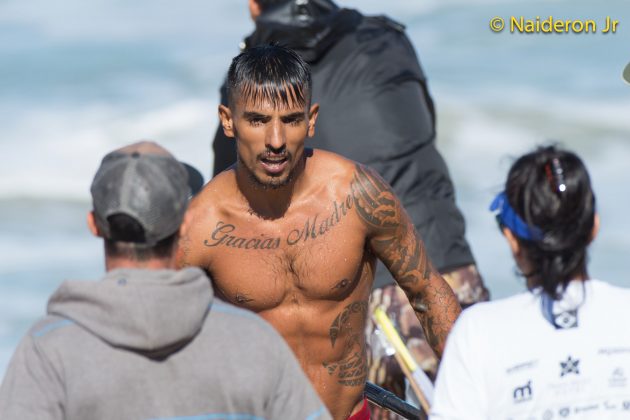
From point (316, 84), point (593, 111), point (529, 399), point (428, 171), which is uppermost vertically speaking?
point (529, 399)

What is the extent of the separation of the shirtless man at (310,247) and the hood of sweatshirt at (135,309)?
5.12ft

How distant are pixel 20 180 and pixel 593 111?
19.4 ft

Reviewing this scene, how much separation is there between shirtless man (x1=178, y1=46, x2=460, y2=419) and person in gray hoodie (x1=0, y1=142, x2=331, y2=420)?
148 cm

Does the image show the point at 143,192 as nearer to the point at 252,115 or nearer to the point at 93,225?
the point at 93,225

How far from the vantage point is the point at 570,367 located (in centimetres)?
297

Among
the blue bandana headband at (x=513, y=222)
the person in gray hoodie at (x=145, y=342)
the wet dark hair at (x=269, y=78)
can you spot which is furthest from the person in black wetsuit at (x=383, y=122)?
the person in gray hoodie at (x=145, y=342)

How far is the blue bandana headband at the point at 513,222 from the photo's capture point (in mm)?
3010

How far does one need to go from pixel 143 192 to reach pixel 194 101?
40.9ft

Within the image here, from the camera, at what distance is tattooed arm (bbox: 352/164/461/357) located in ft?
14.5

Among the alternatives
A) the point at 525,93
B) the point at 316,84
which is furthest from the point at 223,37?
the point at 316,84

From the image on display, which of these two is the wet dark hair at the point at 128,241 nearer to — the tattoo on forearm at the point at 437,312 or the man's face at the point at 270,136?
the man's face at the point at 270,136

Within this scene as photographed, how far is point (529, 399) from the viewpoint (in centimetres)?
296

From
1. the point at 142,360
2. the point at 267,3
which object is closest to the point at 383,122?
the point at 267,3

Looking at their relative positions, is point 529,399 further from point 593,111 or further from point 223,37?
point 223,37
